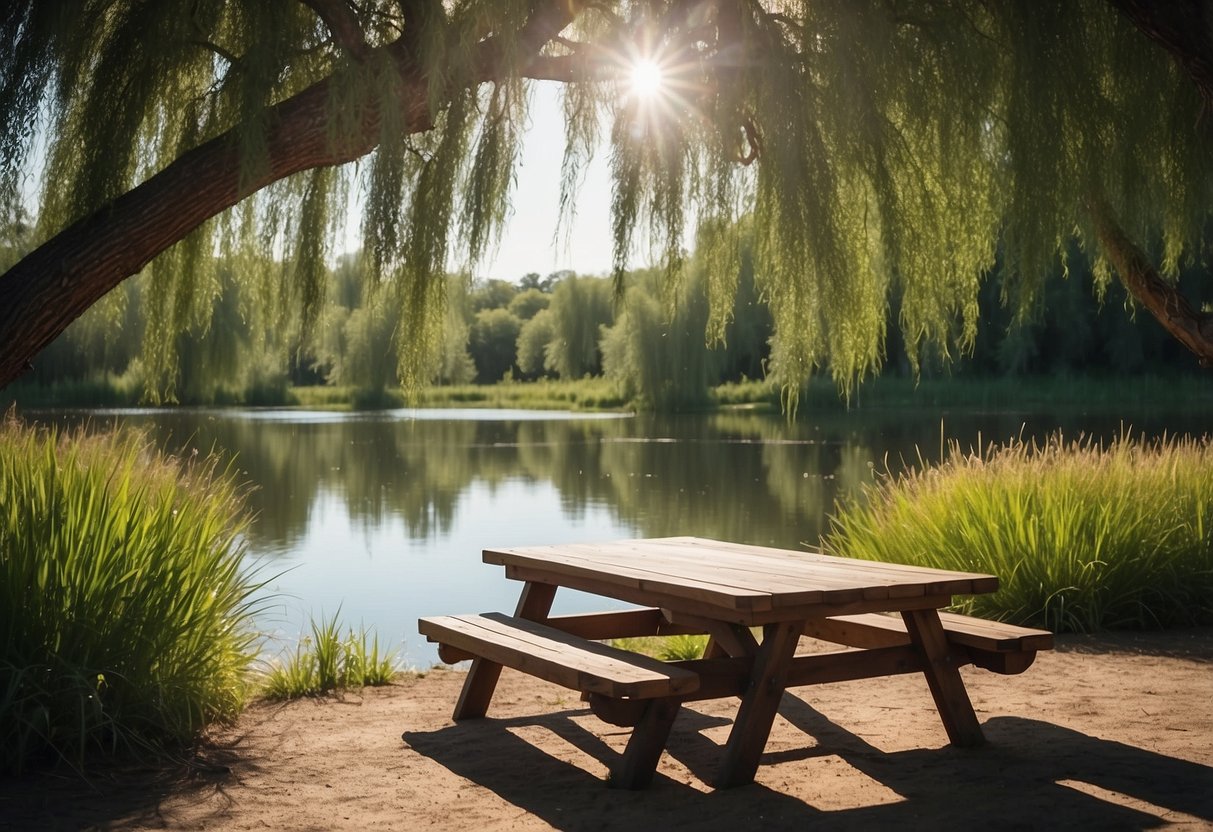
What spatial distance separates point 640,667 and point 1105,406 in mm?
35760

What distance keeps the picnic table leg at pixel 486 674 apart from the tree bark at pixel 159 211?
5.82 ft

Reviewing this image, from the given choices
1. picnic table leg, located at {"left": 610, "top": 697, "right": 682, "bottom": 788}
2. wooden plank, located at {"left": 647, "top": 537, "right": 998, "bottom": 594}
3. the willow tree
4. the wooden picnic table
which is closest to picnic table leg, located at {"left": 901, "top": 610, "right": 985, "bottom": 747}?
the wooden picnic table

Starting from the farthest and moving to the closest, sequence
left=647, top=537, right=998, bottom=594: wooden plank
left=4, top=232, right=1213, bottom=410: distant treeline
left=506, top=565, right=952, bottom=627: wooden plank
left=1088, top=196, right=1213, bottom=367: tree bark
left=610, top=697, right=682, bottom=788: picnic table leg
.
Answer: left=4, top=232, right=1213, bottom=410: distant treeline, left=1088, top=196, right=1213, bottom=367: tree bark, left=647, top=537, right=998, bottom=594: wooden plank, left=610, top=697, right=682, bottom=788: picnic table leg, left=506, top=565, right=952, bottom=627: wooden plank

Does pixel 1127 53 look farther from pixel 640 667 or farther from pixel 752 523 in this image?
pixel 752 523

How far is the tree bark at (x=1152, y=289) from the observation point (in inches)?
229

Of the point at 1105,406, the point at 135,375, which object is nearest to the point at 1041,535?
the point at 135,375

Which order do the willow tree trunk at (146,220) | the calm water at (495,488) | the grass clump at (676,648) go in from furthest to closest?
the calm water at (495,488) < the grass clump at (676,648) < the willow tree trunk at (146,220)

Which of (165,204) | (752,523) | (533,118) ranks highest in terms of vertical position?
(533,118)

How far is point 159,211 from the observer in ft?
14.5

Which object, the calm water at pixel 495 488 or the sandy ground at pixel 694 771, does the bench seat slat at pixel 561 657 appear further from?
the calm water at pixel 495 488

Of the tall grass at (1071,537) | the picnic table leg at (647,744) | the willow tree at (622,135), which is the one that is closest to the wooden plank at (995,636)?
the picnic table leg at (647,744)

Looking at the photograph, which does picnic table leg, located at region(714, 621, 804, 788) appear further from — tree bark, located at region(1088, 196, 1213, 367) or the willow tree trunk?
tree bark, located at region(1088, 196, 1213, 367)

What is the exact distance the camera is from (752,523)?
13.1 meters

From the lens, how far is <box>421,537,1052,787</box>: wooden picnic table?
359 centimetres
